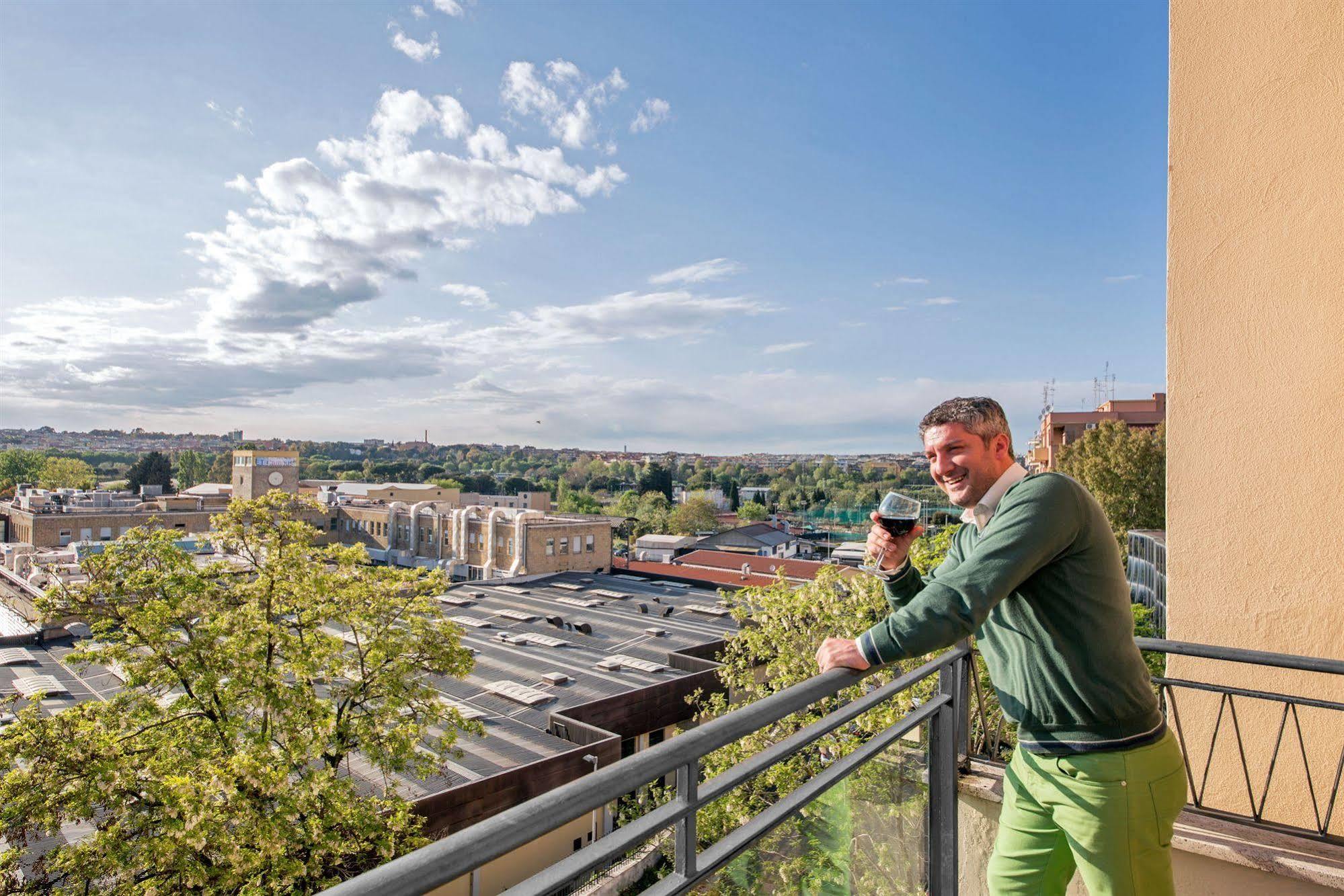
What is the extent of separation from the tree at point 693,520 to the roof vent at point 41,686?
50.8 metres

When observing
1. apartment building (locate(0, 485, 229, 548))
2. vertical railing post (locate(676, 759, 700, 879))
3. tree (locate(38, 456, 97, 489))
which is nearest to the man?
vertical railing post (locate(676, 759, 700, 879))

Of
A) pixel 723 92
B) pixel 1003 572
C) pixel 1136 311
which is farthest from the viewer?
pixel 1136 311

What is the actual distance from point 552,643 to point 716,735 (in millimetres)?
18914

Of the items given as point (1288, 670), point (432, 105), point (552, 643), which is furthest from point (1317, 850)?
point (552, 643)

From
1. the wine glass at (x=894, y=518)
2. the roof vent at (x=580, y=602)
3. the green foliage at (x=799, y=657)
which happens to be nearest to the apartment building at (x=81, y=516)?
the roof vent at (x=580, y=602)

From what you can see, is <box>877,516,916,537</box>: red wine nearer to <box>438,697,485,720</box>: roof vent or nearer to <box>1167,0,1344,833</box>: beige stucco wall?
<box>1167,0,1344,833</box>: beige stucco wall

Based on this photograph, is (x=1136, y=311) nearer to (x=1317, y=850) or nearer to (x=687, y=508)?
(x=1317, y=850)

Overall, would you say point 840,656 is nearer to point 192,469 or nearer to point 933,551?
point 933,551

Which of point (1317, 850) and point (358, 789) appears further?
point (358, 789)

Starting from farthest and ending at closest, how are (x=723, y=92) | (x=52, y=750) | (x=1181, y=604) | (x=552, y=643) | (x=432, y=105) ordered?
(x=552, y=643)
(x=432, y=105)
(x=723, y=92)
(x=52, y=750)
(x=1181, y=604)

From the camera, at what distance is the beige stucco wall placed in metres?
2.96

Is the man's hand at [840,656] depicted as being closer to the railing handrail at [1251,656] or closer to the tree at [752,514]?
the railing handrail at [1251,656]

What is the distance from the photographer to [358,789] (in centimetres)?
1039

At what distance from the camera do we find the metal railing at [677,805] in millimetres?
825
